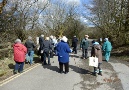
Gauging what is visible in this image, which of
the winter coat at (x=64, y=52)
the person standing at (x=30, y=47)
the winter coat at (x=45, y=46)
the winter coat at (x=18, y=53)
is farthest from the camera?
the person standing at (x=30, y=47)

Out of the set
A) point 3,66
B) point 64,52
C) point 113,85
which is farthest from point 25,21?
point 113,85

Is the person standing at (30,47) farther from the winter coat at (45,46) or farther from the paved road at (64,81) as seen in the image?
the paved road at (64,81)

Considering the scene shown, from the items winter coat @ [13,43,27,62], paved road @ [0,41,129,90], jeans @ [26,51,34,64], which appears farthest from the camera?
jeans @ [26,51,34,64]

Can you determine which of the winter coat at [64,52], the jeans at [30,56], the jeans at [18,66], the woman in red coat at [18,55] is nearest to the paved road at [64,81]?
the jeans at [18,66]

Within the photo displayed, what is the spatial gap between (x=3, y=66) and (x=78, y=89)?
19.4 ft

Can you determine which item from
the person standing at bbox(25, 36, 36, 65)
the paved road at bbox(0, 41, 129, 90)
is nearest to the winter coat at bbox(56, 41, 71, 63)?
the paved road at bbox(0, 41, 129, 90)

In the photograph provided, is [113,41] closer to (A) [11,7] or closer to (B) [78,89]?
(A) [11,7]

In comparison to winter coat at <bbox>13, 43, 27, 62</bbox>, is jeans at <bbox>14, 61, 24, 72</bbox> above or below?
below

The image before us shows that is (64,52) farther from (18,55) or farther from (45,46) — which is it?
(45,46)

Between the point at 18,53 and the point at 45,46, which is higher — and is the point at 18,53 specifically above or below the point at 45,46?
below

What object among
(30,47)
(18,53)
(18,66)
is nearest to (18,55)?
(18,53)

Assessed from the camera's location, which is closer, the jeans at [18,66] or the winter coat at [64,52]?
the jeans at [18,66]

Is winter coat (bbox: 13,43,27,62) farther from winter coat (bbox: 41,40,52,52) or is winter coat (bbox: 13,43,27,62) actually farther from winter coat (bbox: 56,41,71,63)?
winter coat (bbox: 41,40,52,52)

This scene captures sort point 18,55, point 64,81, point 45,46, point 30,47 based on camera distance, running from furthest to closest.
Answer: point 30,47
point 45,46
point 18,55
point 64,81
